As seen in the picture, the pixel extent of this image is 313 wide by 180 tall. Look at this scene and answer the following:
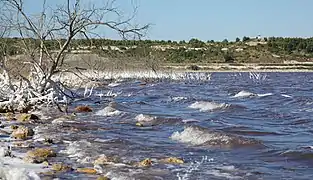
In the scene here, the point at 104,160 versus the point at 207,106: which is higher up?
the point at 104,160

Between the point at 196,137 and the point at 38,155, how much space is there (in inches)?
221

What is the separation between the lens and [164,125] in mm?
19453

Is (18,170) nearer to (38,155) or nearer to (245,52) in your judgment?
(38,155)

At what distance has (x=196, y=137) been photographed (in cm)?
1588

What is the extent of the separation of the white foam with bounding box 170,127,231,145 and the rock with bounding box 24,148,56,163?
4550 millimetres

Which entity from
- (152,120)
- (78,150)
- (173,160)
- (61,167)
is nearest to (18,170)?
(61,167)

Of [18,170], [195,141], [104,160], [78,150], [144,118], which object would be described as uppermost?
[18,170]

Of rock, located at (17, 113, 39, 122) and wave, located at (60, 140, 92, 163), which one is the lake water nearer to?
wave, located at (60, 140, 92, 163)

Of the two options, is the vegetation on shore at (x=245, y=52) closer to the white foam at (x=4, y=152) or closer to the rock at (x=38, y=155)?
the rock at (x=38, y=155)

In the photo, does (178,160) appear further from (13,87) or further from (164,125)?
(13,87)

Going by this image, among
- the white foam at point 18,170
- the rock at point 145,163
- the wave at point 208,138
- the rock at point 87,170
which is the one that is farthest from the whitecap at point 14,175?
the wave at point 208,138

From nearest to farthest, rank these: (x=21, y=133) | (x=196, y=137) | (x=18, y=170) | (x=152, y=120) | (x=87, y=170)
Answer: (x=18, y=170) < (x=87, y=170) < (x=21, y=133) < (x=196, y=137) < (x=152, y=120)

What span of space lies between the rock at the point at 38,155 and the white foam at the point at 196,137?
4550 mm

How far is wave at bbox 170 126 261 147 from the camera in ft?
48.5
